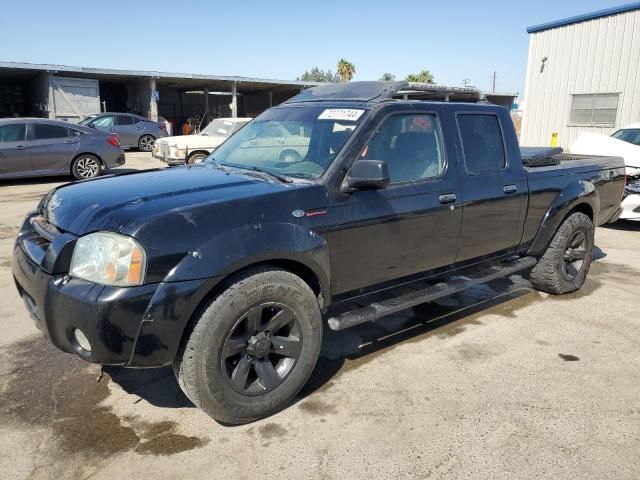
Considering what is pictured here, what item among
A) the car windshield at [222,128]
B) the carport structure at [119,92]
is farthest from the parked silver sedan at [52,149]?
the carport structure at [119,92]

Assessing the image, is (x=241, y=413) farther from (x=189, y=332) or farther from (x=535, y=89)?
(x=535, y=89)

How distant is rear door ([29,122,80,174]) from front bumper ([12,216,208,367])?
34.7ft

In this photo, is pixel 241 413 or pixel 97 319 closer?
pixel 97 319

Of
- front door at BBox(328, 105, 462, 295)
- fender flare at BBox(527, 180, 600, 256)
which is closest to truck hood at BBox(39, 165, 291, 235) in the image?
front door at BBox(328, 105, 462, 295)

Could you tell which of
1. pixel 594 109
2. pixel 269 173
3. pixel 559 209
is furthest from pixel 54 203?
pixel 594 109

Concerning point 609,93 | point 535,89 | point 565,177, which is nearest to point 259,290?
point 565,177

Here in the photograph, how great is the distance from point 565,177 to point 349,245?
280 cm

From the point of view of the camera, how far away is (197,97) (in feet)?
126

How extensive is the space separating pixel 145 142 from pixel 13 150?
9473 mm

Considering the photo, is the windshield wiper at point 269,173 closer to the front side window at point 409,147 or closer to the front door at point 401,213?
the front door at point 401,213

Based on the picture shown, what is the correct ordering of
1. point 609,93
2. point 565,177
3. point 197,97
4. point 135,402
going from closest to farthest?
point 135,402 → point 565,177 → point 609,93 → point 197,97

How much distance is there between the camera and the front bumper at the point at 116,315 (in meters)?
2.45

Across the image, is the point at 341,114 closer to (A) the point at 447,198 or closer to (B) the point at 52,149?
(A) the point at 447,198

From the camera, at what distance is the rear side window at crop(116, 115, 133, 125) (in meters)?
19.8
